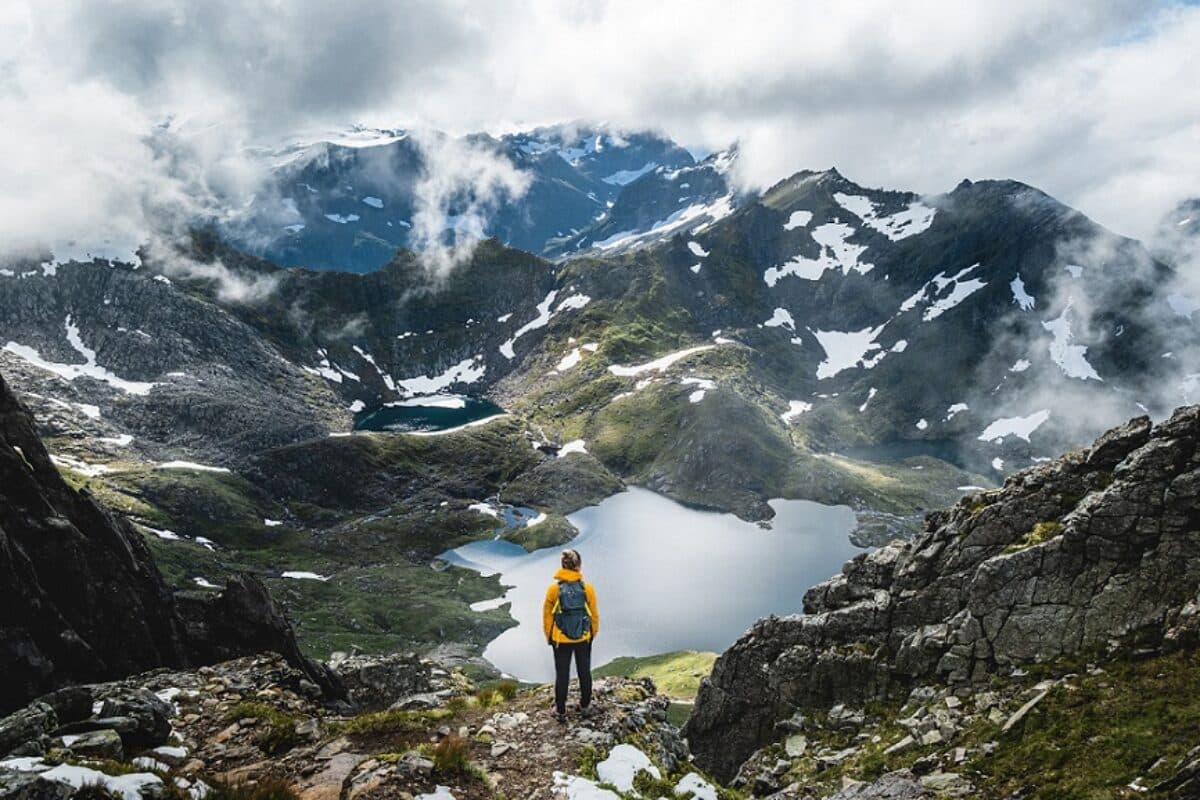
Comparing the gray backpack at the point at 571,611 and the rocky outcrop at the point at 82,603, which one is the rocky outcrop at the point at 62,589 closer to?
the rocky outcrop at the point at 82,603

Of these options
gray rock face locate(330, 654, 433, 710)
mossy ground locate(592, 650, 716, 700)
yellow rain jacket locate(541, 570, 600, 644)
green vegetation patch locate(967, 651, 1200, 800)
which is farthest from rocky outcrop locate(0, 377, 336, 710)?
mossy ground locate(592, 650, 716, 700)

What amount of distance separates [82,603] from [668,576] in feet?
448

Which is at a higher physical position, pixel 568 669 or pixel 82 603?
pixel 82 603

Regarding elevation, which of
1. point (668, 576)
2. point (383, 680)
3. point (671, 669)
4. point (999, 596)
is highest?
point (668, 576)

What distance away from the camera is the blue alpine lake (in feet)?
416

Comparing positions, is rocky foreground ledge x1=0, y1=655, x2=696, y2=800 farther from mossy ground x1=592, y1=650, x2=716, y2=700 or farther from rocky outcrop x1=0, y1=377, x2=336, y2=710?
mossy ground x1=592, y1=650, x2=716, y2=700

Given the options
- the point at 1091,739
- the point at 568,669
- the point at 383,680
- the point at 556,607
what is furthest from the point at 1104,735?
the point at 383,680

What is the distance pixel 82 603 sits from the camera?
3228 cm

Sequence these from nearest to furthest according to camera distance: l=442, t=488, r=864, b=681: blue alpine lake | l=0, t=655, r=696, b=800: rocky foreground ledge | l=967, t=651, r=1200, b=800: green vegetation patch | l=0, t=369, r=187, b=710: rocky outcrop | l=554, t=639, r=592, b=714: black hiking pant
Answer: l=0, t=655, r=696, b=800: rocky foreground ledge < l=967, t=651, r=1200, b=800: green vegetation patch < l=554, t=639, r=592, b=714: black hiking pant < l=0, t=369, r=187, b=710: rocky outcrop < l=442, t=488, r=864, b=681: blue alpine lake

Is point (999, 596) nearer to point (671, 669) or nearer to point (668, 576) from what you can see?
point (671, 669)

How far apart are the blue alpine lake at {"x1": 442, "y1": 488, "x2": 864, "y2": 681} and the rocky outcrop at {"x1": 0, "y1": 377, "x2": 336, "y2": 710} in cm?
7475

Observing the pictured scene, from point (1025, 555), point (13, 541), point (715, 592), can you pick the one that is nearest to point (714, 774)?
point (1025, 555)

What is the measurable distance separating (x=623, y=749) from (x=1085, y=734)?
37.5 ft

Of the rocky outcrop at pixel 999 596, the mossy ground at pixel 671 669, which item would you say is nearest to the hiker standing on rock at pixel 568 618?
the rocky outcrop at pixel 999 596
